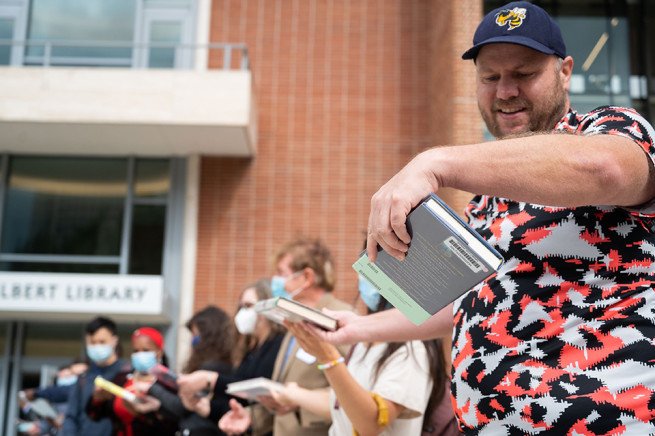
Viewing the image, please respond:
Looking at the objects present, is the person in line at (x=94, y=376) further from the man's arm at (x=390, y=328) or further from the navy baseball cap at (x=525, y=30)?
the navy baseball cap at (x=525, y=30)

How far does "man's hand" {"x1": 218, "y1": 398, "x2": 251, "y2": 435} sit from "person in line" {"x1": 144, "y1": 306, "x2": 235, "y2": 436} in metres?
0.36

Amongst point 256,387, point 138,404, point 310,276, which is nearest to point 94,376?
point 138,404

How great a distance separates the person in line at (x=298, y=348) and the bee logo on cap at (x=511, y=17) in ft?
6.84

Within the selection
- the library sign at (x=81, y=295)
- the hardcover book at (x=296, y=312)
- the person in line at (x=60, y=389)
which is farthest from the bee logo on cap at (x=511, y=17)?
the library sign at (x=81, y=295)

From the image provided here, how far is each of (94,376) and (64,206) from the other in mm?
6003

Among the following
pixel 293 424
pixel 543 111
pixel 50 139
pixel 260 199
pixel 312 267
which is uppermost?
pixel 50 139

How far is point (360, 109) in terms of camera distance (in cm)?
1159

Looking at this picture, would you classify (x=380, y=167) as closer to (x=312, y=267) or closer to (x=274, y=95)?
(x=274, y=95)

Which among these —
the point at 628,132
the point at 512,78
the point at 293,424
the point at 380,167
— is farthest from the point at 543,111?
the point at 380,167

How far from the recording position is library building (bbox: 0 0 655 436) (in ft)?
33.2

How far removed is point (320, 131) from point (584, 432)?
34.3 feet

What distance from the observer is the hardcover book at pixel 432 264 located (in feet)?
3.62

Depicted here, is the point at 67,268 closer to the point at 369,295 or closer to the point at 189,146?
the point at 189,146

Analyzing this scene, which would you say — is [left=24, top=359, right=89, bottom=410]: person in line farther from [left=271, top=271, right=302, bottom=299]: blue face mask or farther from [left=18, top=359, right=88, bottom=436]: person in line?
[left=271, top=271, right=302, bottom=299]: blue face mask
